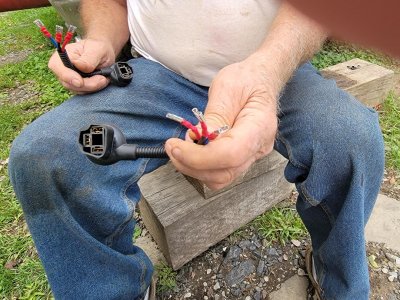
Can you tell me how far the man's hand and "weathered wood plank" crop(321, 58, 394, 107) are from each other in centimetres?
120

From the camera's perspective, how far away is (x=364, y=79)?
199 cm

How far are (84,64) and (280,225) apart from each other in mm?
1042

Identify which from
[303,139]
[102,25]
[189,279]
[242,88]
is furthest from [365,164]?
[102,25]

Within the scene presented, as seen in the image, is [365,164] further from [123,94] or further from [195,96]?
[123,94]

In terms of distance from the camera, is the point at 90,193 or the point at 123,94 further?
the point at 123,94

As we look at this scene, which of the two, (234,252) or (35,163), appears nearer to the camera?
(35,163)

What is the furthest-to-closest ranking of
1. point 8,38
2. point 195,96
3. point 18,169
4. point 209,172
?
point 8,38 < point 195,96 < point 18,169 < point 209,172

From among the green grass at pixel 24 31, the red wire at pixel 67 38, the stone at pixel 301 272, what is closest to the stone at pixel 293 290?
the stone at pixel 301 272

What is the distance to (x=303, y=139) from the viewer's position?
1030 millimetres

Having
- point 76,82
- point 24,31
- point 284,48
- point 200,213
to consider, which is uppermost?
point 284,48

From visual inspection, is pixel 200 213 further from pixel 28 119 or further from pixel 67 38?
pixel 28 119

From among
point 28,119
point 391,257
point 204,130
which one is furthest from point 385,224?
point 28,119

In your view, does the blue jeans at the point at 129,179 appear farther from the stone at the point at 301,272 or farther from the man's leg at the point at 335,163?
the stone at the point at 301,272

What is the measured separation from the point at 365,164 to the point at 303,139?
0.56 feet
